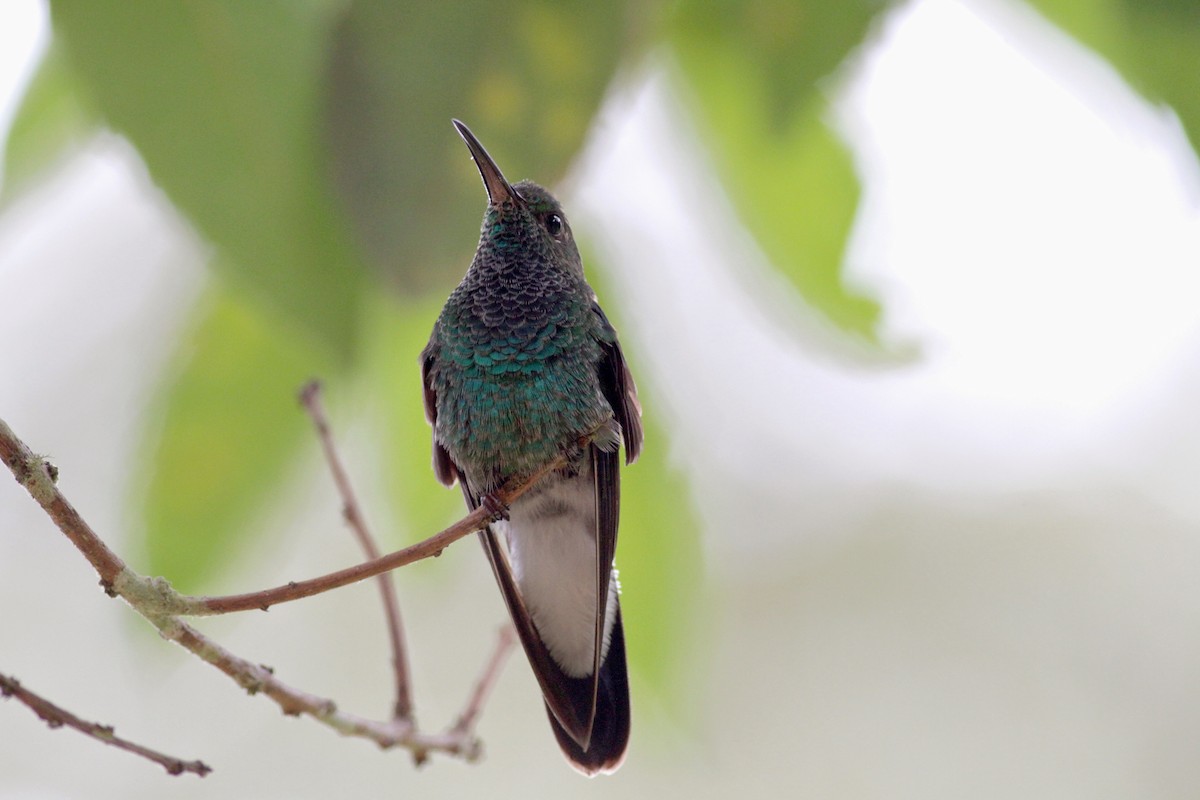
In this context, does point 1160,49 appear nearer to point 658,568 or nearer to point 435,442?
point 658,568

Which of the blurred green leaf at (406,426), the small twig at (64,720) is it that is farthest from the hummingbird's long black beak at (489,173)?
the small twig at (64,720)

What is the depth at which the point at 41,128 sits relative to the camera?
5.43 feet

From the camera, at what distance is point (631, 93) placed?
1456 mm

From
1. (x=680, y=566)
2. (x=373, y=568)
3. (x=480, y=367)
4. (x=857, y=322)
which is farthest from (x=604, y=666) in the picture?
(x=373, y=568)

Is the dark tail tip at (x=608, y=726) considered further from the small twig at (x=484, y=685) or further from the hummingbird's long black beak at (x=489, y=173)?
the hummingbird's long black beak at (x=489, y=173)

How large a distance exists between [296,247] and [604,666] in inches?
25.1

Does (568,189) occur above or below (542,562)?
above

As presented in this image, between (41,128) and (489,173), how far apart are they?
743mm

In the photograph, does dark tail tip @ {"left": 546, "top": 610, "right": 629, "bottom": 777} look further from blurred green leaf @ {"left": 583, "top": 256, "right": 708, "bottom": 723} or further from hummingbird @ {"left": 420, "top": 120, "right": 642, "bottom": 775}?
blurred green leaf @ {"left": 583, "top": 256, "right": 708, "bottom": 723}

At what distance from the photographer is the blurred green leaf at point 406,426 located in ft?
5.07

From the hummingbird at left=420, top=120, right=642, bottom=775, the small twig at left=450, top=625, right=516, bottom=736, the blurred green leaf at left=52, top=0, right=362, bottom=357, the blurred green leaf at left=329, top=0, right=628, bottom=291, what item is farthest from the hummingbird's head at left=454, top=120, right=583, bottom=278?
the small twig at left=450, top=625, right=516, bottom=736

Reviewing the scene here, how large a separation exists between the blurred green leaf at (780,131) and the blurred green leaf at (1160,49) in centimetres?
34

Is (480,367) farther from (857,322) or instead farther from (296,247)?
(857,322)

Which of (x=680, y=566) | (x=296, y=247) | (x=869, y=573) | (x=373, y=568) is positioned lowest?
(x=373, y=568)
